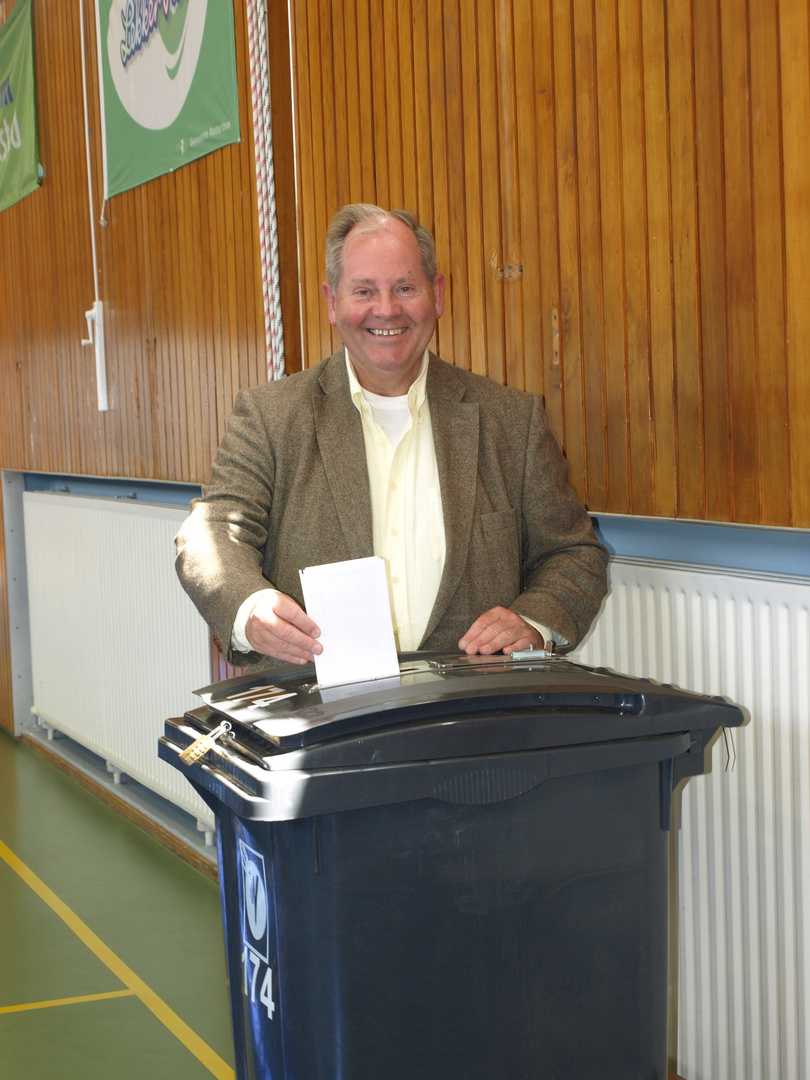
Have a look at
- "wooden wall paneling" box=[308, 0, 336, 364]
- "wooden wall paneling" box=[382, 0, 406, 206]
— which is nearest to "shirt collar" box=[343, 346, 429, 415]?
"wooden wall paneling" box=[382, 0, 406, 206]

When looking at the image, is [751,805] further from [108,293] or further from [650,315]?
[108,293]

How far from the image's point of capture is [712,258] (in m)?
2.25

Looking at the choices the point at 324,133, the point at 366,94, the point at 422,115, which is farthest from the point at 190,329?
the point at 422,115

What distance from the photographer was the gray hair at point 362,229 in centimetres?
239

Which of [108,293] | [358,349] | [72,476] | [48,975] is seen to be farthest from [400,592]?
[72,476]

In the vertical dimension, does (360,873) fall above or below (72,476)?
below

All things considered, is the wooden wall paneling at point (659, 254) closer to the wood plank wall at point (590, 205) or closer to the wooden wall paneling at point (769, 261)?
the wood plank wall at point (590, 205)

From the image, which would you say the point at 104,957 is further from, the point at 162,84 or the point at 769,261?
the point at 162,84

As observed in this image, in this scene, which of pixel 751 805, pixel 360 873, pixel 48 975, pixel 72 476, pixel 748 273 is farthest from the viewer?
pixel 72 476

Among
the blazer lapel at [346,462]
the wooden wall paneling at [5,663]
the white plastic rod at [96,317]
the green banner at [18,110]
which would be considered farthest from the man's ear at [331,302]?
the wooden wall paneling at [5,663]

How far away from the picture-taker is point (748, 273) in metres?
2.18

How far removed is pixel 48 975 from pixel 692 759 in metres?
2.56

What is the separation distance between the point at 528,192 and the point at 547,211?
3.4 inches

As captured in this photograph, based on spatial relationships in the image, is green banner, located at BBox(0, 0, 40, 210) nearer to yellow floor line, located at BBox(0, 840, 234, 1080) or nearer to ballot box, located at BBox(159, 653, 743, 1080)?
yellow floor line, located at BBox(0, 840, 234, 1080)
